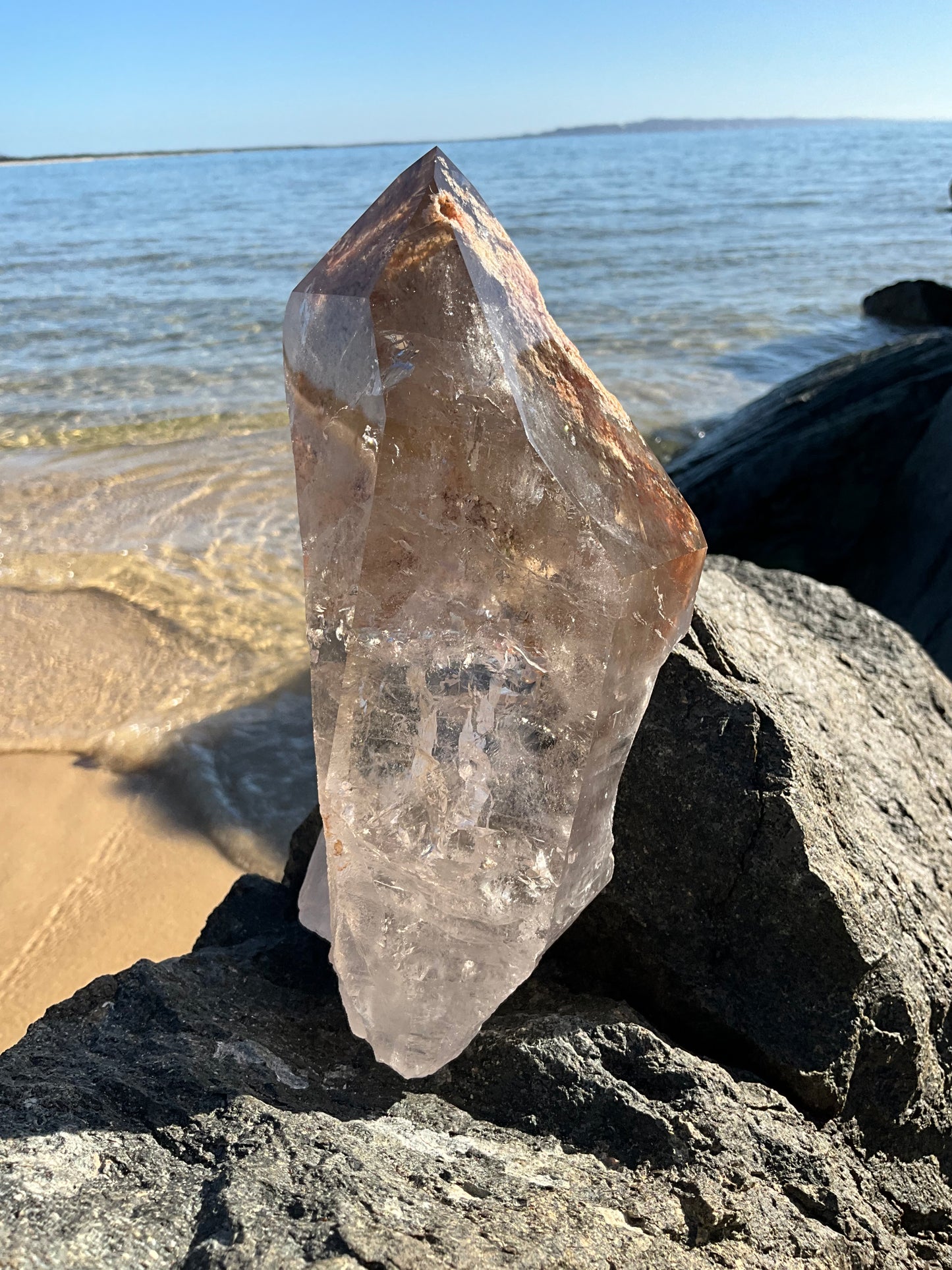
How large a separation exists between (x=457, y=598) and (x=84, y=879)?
6.20 ft

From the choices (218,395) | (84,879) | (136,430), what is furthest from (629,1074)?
(218,395)

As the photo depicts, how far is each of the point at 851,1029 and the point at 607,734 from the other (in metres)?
0.63

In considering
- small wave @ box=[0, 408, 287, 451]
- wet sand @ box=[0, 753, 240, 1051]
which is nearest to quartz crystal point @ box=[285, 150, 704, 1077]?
wet sand @ box=[0, 753, 240, 1051]

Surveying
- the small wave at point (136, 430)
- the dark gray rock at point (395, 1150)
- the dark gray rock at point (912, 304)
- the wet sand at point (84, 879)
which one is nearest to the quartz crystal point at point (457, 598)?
the dark gray rock at point (395, 1150)

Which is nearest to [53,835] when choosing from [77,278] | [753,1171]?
[753,1171]

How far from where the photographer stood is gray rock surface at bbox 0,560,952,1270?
40.9 inches

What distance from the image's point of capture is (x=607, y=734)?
56.8 inches

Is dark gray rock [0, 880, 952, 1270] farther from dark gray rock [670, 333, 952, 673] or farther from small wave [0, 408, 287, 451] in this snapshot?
small wave [0, 408, 287, 451]

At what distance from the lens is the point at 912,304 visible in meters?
12.2

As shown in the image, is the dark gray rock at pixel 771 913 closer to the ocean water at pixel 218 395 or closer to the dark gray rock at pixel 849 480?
the ocean water at pixel 218 395

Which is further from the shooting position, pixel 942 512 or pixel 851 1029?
pixel 942 512

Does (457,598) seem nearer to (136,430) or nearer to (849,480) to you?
(849,480)

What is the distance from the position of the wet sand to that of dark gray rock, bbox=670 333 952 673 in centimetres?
274

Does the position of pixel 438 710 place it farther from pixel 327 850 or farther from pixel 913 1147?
pixel 913 1147
